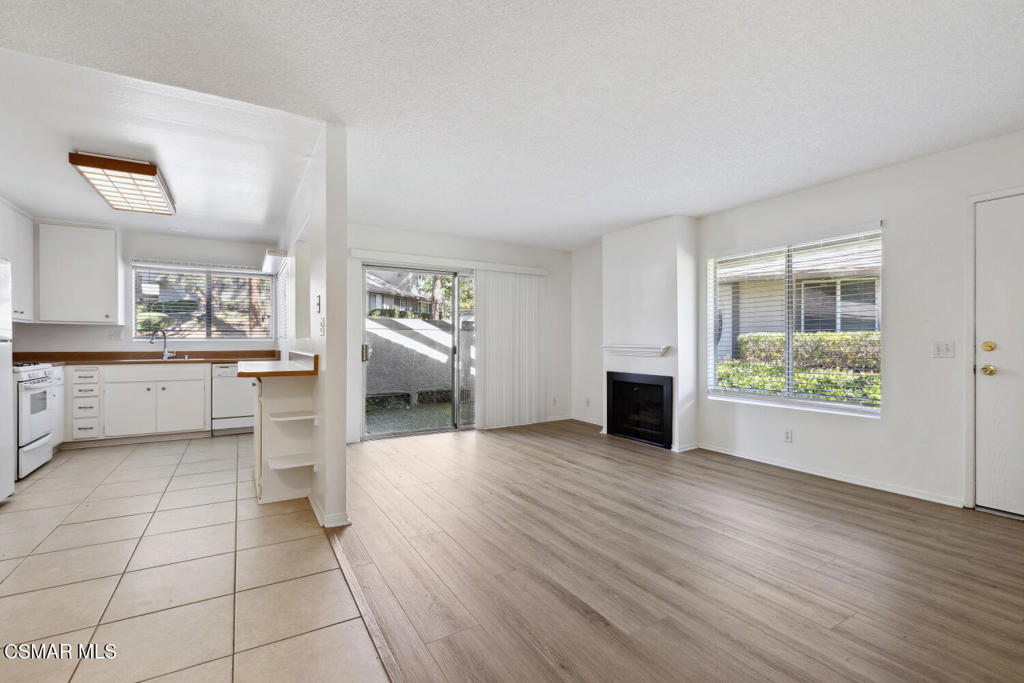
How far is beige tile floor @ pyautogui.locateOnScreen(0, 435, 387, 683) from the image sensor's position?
158 cm

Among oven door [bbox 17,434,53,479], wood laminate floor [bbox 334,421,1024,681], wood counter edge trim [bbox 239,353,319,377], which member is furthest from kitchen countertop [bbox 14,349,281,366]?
wood laminate floor [bbox 334,421,1024,681]

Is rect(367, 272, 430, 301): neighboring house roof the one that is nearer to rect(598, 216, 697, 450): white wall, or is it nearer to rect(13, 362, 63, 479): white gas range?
rect(598, 216, 697, 450): white wall

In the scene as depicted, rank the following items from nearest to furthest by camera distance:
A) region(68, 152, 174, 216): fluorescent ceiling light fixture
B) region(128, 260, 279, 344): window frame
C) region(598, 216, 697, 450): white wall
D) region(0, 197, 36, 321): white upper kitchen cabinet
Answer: region(68, 152, 174, 216): fluorescent ceiling light fixture < region(0, 197, 36, 321): white upper kitchen cabinet < region(598, 216, 697, 450): white wall < region(128, 260, 279, 344): window frame

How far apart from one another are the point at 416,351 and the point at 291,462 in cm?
252

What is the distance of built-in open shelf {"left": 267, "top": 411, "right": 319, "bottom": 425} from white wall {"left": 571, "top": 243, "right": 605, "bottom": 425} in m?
3.66

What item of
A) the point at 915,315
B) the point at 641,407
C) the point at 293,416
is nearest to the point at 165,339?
the point at 293,416

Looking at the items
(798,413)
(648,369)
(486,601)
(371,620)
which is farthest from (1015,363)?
(371,620)

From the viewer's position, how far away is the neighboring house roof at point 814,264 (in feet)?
11.6

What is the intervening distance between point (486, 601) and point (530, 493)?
4.54 ft

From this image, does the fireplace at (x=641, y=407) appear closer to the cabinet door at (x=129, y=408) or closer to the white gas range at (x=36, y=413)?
the cabinet door at (x=129, y=408)

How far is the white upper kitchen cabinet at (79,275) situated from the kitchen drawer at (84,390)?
713mm

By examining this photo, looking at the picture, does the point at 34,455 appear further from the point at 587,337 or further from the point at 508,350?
the point at 587,337

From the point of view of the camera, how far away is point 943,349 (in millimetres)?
3109

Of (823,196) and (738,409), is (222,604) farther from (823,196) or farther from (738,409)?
(823,196)
